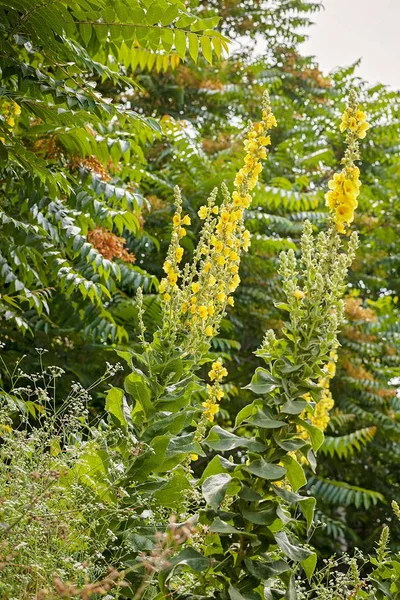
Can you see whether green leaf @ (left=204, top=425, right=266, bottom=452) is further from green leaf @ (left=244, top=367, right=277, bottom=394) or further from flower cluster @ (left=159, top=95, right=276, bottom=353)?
flower cluster @ (left=159, top=95, right=276, bottom=353)

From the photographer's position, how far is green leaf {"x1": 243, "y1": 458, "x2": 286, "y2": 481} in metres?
1.98

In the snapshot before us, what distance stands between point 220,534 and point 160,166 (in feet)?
20.9

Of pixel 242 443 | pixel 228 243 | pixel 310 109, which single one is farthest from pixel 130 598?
pixel 310 109

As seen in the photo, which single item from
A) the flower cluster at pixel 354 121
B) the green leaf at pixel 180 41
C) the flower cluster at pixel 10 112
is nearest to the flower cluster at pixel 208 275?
the flower cluster at pixel 354 121

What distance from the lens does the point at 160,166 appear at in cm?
812

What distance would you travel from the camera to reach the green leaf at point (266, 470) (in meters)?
1.98

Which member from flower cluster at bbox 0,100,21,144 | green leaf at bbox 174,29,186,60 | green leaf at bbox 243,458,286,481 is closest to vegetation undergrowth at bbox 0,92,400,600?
green leaf at bbox 243,458,286,481

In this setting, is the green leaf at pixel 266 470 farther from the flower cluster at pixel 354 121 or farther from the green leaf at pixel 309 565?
the flower cluster at pixel 354 121

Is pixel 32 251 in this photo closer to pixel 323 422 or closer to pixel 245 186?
pixel 245 186

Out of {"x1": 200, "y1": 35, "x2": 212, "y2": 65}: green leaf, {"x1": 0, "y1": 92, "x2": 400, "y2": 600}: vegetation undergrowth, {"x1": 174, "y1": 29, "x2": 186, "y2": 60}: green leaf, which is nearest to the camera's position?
{"x1": 0, "y1": 92, "x2": 400, "y2": 600}: vegetation undergrowth

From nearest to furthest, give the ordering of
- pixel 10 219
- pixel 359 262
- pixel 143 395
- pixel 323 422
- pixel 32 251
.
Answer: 1. pixel 143 395
2. pixel 10 219
3. pixel 32 251
4. pixel 323 422
5. pixel 359 262

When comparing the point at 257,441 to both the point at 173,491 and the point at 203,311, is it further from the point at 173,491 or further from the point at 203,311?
the point at 203,311

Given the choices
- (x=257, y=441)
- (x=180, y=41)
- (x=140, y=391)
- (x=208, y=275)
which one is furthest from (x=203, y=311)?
(x=180, y=41)

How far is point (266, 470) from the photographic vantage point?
200 cm
